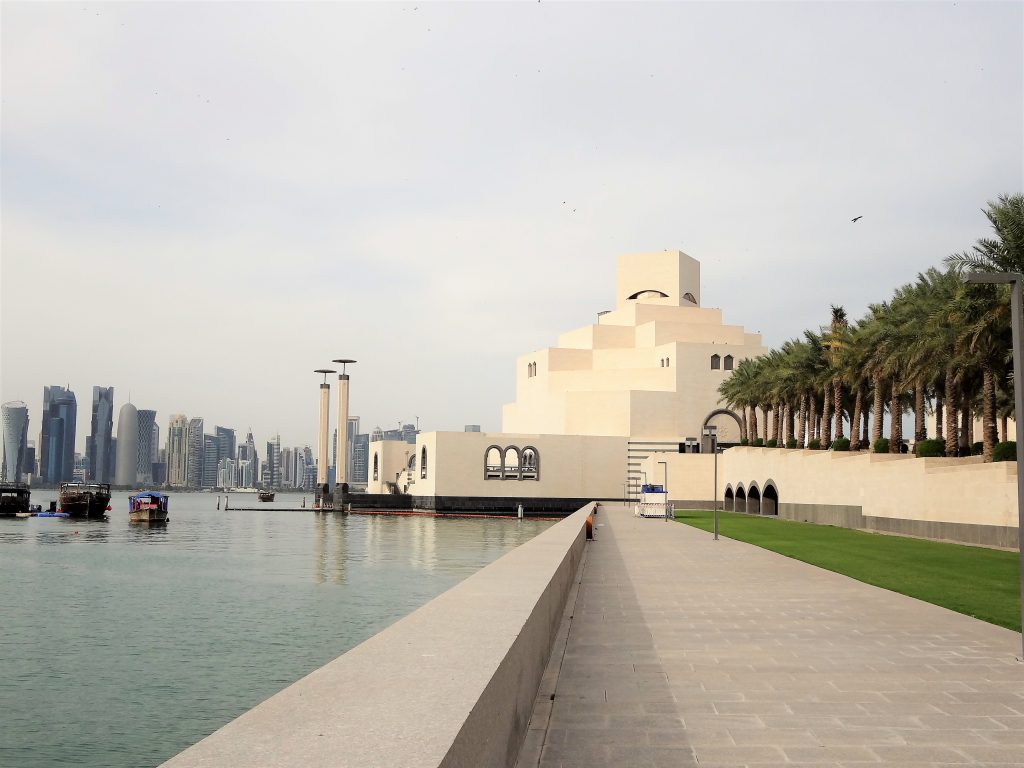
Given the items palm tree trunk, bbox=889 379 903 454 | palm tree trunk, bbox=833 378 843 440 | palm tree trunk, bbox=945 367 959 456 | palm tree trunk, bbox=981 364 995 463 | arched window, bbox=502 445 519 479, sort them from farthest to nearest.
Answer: arched window, bbox=502 445 519 479 → palm tree trunk, bbox=833 378 843 440 → palm tree trunk, bbox=889 379 903 454 → palm tree trunk, bbox=945 367 959 456 → palm tree trunk, bbox=981 364 995 463

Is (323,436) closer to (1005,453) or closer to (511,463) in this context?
(511,463)

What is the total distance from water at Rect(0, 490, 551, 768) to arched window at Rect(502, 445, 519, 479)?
35998 millimetres

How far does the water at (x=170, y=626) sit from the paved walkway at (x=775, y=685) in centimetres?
724

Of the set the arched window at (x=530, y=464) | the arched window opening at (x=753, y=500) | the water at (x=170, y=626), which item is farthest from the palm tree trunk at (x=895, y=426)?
the arched window at (x=530, y=464)

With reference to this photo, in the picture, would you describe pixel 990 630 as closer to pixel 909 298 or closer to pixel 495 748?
pixel 495 748

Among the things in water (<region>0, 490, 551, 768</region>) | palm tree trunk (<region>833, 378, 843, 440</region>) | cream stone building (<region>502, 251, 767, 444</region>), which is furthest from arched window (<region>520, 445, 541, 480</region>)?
palm tree trunk (<region>833, 378, 843, 440</region>)

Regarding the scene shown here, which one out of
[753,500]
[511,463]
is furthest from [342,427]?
[753,500]

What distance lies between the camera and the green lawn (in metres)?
14.3

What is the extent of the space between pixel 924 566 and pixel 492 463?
7579cm

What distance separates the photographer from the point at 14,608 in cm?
2894

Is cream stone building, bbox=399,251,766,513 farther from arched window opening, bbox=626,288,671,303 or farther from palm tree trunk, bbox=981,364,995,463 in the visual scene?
palm tree trunk, bbox=981,364,995,463

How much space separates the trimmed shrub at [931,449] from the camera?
118 ft

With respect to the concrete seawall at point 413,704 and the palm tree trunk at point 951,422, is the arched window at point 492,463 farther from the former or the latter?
the concrete seawall at point 413,704

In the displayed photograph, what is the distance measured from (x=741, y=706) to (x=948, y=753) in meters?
1.65
